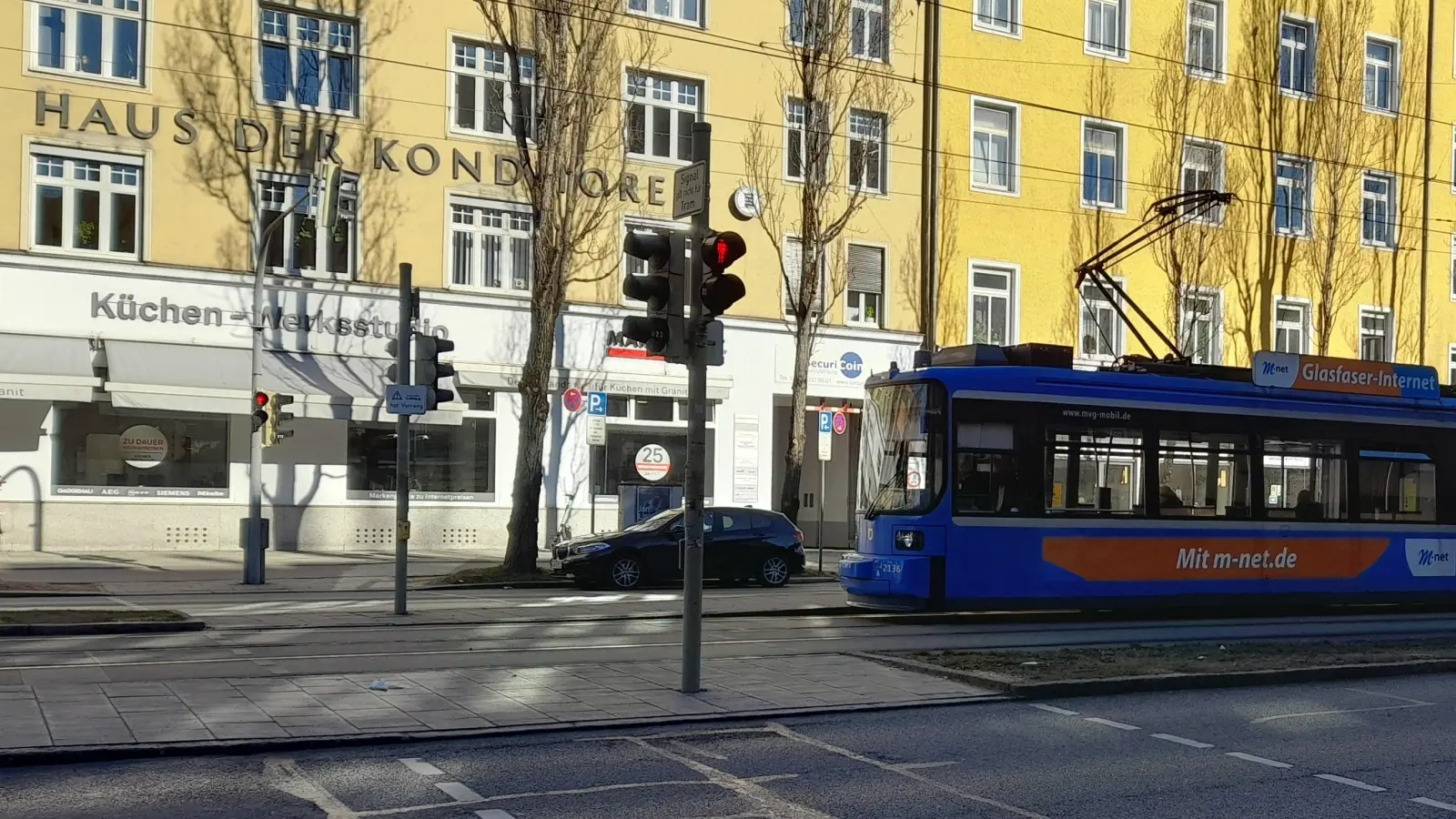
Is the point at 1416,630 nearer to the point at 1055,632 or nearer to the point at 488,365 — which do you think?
the point at 1055,632

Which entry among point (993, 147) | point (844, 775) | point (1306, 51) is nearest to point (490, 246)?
point (993, 147)

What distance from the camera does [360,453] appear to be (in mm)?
28031

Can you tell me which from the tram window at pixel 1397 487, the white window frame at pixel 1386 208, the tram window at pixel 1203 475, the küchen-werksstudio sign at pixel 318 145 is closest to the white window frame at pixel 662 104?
the küchen-werksstudio sign at pixel 318 145

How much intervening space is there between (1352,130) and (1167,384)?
82.4ft

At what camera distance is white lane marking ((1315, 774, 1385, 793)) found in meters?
8.43

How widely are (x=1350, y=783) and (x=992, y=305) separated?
27.0 meters

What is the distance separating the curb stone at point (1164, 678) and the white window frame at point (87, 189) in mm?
17392

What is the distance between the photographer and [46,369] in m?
24.4

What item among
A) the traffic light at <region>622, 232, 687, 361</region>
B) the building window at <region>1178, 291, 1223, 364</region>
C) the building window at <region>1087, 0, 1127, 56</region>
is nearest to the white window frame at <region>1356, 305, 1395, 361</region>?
the building window at <region>1178, 291, 1223, 364</region>

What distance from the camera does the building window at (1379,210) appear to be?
134 feet

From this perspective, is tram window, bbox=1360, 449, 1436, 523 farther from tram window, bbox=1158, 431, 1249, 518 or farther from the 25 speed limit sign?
the 25 speed limit sign

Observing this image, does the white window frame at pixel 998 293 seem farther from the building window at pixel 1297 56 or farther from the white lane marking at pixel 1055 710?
the white lane marking at pixel 1055 710

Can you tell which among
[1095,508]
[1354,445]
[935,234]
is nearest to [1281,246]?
[935,234]

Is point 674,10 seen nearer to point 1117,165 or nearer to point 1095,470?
point 1117,165
